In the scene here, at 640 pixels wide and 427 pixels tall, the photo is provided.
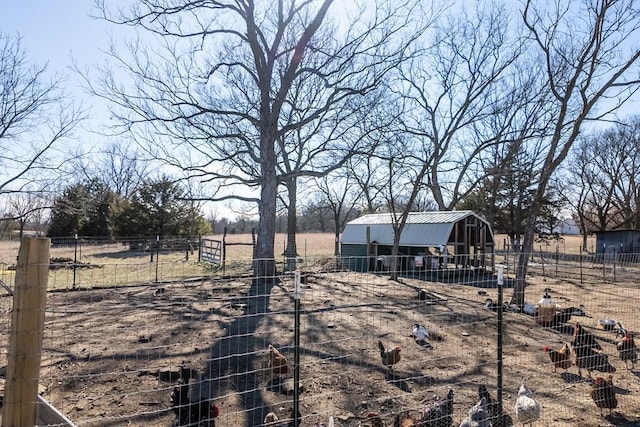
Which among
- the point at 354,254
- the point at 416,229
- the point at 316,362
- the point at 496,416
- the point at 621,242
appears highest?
the point at 416,229

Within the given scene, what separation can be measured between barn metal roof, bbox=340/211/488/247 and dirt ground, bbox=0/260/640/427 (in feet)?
28.5

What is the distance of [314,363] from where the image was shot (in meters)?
5.31

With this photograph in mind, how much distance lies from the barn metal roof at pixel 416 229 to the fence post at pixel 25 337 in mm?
17298

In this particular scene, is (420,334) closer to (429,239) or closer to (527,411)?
(527,411)

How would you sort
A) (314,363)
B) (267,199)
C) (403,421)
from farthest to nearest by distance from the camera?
(267,199), (314,363), (403,421)

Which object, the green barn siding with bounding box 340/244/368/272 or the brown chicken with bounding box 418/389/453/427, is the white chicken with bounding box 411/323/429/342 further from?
the green barn siding with bounding box 340/244/368/272

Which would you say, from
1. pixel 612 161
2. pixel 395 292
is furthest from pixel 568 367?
pixel 612 161

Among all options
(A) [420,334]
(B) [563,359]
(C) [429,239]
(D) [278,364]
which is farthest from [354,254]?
(D) [278,364]

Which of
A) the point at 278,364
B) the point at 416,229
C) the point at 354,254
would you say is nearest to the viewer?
the point at 278,364

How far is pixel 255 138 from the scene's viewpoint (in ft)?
54.5

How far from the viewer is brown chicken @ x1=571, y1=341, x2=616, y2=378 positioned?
18.7 ft

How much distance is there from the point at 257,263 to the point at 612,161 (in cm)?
3510

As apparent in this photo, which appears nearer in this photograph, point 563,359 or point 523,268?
point 563,359

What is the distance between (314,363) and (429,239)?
48.6 ft
